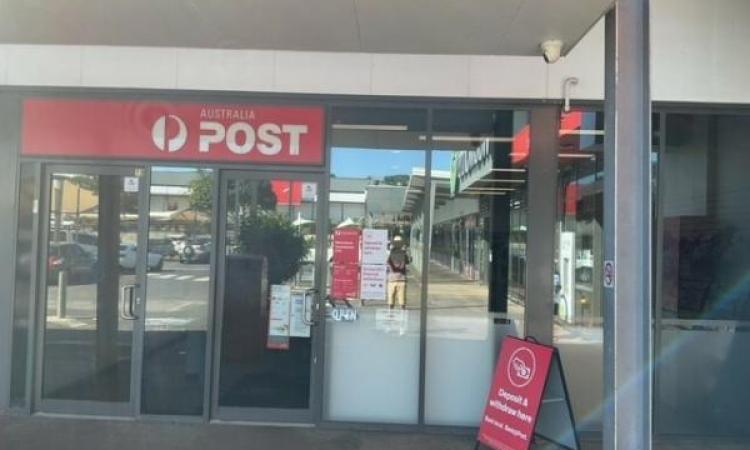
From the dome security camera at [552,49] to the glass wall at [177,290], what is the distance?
3024 millimetres

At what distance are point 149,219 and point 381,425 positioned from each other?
9.02ft

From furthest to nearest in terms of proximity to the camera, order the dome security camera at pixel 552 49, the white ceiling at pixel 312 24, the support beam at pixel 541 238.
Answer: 1. the support beam at pixel 541 238
2. the dome security camera at pixel 552 49
3. the white ceiling at pixel 312 24

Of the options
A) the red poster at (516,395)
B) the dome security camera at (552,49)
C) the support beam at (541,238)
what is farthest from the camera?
the support beam at (541,238)

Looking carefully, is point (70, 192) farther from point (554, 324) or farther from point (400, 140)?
point (554, 324)

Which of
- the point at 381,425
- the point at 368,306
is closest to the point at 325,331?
the point at 368,306

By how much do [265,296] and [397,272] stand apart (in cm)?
120

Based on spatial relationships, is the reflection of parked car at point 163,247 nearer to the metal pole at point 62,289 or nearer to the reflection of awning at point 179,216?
the reflection of awning at point 179,216

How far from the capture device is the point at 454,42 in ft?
18.6

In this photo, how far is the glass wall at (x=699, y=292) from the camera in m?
6.19

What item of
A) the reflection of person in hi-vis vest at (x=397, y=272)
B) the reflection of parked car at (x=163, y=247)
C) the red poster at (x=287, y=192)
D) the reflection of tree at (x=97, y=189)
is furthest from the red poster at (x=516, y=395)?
the reflection of tree at (x=97, y=189)

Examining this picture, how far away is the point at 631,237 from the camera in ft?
13.0

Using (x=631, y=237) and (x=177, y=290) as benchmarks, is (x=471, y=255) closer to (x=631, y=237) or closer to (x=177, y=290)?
(x=631, y=237)

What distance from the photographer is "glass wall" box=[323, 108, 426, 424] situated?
245 inches

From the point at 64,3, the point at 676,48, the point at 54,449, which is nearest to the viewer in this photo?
the point at 64,3
